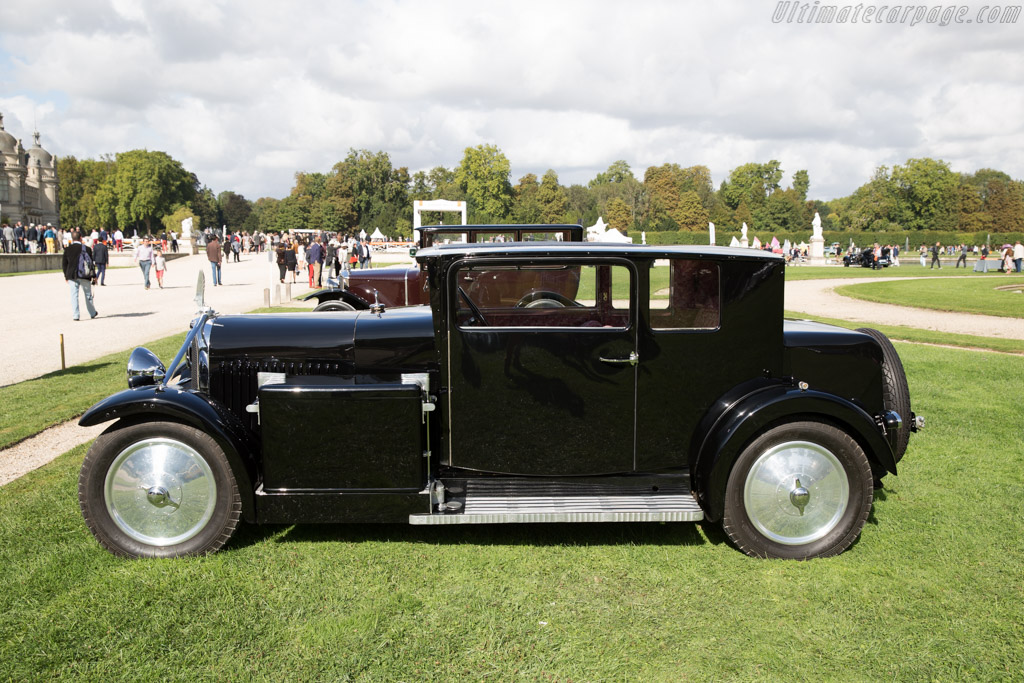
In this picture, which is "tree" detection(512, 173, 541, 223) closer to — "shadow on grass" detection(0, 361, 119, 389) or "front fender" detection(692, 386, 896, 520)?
"shadow on grass" detection(0, 361, 119, 389)

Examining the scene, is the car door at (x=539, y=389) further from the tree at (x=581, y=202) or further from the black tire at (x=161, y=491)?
the tree at (x=581, y=202)

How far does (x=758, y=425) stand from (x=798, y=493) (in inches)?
17.5

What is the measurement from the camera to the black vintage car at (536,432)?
13.3 ft

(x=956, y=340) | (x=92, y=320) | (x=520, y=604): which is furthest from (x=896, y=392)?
(x=92, y=320)

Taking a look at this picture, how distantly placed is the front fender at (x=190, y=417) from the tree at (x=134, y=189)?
405 ft

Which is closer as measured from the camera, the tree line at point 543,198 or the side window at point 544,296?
the side window at point 544,296

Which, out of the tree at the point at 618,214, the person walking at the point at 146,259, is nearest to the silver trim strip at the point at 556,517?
the person walking at the point at 146,259

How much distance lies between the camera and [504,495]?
14.0 feet

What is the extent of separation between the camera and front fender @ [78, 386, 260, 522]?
4.08 meters

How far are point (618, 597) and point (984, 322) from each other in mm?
16722

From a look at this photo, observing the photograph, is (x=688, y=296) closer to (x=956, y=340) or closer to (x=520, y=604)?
(x=520, y=604)

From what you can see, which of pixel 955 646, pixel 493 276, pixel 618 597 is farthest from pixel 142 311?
pixel 955 646

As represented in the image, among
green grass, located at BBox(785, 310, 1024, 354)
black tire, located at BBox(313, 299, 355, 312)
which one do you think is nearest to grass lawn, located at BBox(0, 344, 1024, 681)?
black tire, located at BBox(313, 299, 355, 312)

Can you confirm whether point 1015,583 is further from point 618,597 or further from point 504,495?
point 504,495
